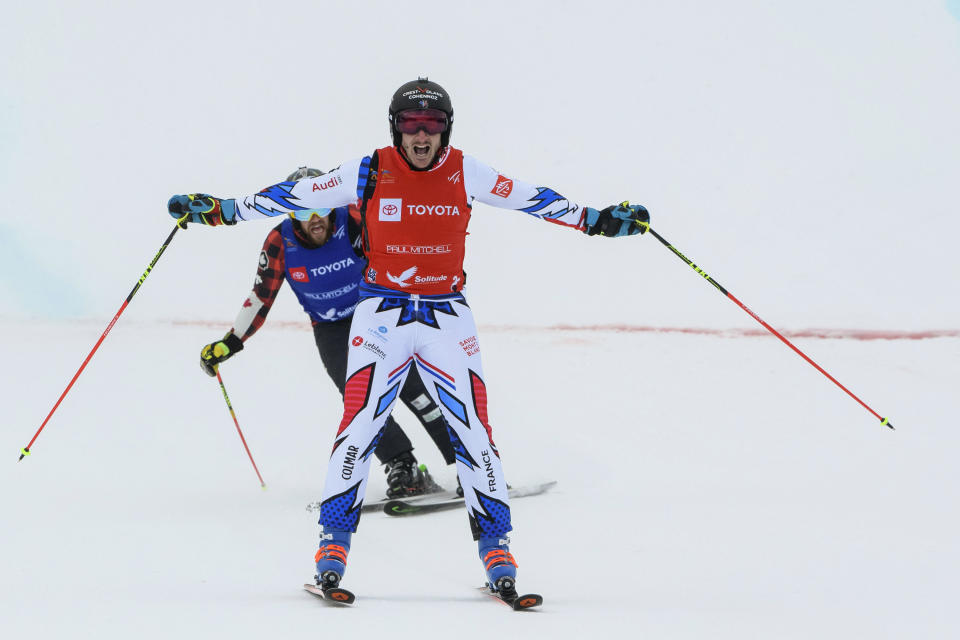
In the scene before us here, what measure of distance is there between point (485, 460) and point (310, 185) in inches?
44.7

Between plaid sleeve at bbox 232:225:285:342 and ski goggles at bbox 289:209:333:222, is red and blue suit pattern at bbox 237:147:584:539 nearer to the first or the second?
ski goggles at bbox 289:209:333:222

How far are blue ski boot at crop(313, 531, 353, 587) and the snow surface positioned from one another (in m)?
0.13

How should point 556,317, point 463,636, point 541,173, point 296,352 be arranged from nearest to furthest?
point 463,636 → point 296,352 → point 556,317 → point 541,173

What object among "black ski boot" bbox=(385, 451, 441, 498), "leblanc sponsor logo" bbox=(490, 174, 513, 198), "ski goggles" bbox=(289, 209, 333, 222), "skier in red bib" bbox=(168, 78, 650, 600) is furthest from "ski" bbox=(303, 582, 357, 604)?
"ski goggles" bbox=(289, 209, 333, 222)

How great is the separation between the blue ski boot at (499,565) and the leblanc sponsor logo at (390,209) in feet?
3.73

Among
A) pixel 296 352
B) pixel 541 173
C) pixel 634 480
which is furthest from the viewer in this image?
pixel 541 173

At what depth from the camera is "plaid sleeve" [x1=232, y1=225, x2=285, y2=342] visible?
4.26 m

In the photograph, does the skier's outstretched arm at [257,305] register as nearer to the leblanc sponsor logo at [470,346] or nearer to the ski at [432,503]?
the ski at [432,503]

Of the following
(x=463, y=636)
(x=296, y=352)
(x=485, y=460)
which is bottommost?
(x=296, y=352)

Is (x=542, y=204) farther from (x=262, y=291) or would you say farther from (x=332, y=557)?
(x=262, y=291)

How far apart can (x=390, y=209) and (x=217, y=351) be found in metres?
1.72

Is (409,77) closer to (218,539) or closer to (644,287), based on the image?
(644,287)

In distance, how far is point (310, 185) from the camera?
300cm

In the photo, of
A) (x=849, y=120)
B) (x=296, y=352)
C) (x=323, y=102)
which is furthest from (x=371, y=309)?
(x=849, y=120)
